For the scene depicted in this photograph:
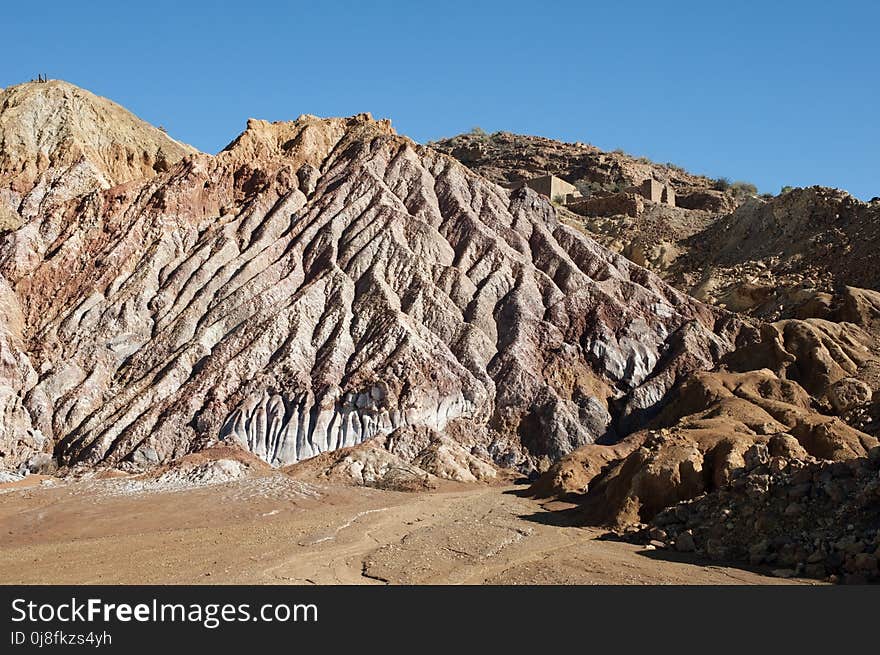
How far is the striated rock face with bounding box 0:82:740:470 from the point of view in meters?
31.2

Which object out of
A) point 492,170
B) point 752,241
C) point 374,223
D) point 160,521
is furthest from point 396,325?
point 492,170

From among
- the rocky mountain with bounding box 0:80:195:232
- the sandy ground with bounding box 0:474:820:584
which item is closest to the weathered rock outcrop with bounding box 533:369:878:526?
the sandy ground with bounding box 0:474:820:584

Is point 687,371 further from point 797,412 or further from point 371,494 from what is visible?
point 371,494

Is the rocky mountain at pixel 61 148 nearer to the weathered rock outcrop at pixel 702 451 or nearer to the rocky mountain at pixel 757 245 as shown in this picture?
the rocky mountain at pixel 757 245

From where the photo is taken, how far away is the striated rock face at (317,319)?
31250 mm

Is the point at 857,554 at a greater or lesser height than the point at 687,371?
lesser

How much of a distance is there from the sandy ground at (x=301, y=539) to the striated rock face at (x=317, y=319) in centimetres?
453

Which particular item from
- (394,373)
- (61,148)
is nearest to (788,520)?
(394,373)

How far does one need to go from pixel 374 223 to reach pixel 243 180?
27.3ft

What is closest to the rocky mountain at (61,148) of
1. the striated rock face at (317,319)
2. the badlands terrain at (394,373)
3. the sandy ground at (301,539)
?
the badlands terrain at (394,373)

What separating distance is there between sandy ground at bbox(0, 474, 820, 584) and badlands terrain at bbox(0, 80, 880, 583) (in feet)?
0.43

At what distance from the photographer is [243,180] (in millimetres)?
44031

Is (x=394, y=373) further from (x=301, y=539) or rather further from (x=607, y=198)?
(x=607, y=198)
